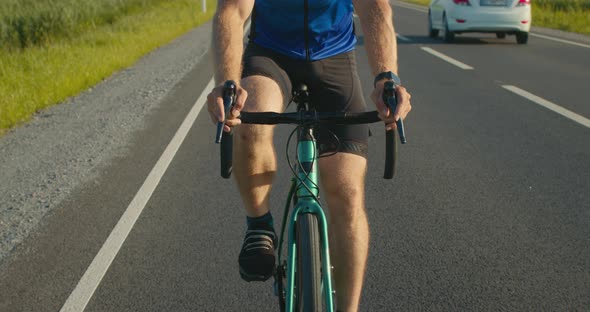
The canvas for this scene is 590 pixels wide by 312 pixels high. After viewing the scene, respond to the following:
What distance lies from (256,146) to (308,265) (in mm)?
487

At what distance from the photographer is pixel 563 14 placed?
25547mm

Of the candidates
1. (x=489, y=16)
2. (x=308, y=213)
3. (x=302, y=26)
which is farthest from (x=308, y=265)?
(x=489, y=16)

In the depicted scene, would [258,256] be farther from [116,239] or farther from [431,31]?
[431,31]

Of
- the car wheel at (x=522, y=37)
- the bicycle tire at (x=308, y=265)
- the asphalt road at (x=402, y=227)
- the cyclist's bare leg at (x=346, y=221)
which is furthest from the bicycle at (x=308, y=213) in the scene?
the car wheel at (x=522, y=37)

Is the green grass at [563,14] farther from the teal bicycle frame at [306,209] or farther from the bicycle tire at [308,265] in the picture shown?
the bicycle tire at [308,265]

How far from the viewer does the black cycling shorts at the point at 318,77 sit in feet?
9.43

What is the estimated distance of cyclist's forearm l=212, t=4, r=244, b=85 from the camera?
2633mm

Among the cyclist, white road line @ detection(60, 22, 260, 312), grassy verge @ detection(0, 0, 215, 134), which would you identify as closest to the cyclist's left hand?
the cyclist

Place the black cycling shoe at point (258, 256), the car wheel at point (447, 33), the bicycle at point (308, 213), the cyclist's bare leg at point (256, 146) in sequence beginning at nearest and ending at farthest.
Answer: the bicycle at point (308, 213) → the cyclist's bare leg at point (256, 146) → the black cycling shoe at point (258, 256) → the car wheel at point (447, 33)

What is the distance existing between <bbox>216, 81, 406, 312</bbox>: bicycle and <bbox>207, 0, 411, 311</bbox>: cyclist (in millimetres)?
166

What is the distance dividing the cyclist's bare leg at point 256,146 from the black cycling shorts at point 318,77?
7 centimetres

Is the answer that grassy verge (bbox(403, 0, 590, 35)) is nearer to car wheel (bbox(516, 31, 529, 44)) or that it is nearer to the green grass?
the green grass

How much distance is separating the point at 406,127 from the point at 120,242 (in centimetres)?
435

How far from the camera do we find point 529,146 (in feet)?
24.3
